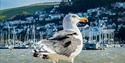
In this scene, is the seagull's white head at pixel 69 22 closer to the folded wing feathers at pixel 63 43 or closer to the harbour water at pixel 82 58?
the folded wing feathers at pixel 63 43

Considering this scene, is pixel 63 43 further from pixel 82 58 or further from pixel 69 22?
pixel 82 58

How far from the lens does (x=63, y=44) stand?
8.35ft

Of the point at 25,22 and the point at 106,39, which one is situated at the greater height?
the point at 25,22

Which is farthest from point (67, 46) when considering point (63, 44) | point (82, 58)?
point (82, 58)

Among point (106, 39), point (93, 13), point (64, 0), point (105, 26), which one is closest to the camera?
point (64, 0)

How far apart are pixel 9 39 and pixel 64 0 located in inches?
229

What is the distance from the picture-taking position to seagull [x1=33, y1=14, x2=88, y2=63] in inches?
95.6

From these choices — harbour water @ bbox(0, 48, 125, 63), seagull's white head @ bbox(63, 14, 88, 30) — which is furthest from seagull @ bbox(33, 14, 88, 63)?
harbour water @ bbox(0, 48, 125, 63)

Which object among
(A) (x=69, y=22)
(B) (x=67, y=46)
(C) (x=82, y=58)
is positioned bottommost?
(C) (x=82, y=58)

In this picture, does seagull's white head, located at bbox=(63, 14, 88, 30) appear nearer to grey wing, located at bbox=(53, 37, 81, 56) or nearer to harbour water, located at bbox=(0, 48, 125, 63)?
grey wing, located at bbox=(53, 37, 81, 56)

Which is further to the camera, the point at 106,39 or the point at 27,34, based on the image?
the point at 106,39

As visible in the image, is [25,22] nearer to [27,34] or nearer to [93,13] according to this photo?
[27,34]

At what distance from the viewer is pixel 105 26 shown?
65.5 feet

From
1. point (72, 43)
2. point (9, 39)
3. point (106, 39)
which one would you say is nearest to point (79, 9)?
point (9, 39)
